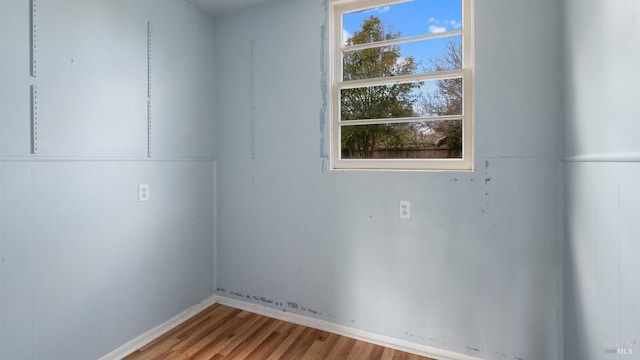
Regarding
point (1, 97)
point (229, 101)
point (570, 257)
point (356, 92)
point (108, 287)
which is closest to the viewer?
point (1, 97)

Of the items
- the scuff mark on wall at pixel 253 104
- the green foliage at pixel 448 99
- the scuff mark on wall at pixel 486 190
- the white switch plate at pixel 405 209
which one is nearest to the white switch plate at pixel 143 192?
the scuff mark on wall at pixel 253 104

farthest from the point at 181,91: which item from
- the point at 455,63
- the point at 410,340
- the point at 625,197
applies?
the point at 625,197

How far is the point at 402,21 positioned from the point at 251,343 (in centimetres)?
256

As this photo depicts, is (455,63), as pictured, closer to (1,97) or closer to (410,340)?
(410,340)

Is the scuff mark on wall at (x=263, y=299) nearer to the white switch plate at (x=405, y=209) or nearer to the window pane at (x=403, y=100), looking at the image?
the white switch plate at (x=405, y=209)

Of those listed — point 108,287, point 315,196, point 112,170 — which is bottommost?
point 108,287

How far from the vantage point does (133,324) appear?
214cm

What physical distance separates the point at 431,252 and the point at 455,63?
1277mm

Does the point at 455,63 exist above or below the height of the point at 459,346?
above

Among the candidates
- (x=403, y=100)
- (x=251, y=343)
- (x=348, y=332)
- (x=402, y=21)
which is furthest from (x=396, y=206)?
(x=251, y=343)

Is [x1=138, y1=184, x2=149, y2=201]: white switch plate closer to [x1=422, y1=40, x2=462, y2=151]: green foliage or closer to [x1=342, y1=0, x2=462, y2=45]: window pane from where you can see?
[x1=342, y1=0, x2=462, y2=45]: window pane

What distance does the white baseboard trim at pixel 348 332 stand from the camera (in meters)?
2.05

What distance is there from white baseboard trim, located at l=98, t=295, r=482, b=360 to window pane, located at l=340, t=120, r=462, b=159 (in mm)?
1303

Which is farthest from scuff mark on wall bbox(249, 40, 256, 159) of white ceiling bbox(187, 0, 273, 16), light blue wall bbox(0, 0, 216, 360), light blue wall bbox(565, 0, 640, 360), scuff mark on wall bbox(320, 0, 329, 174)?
light blue wall bbox(565, 0, 640, 360)
